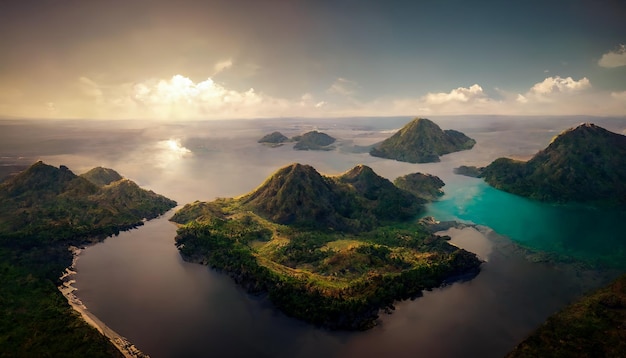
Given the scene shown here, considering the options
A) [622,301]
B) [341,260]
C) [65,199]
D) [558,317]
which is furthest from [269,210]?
[622,301]

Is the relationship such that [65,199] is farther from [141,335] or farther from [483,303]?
[483,303]

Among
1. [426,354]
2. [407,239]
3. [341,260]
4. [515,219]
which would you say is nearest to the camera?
[426,354]

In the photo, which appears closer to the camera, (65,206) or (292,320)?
(292,320)

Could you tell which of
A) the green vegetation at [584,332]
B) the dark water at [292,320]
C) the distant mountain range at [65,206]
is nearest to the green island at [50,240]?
the distant mountain range at [65,206]

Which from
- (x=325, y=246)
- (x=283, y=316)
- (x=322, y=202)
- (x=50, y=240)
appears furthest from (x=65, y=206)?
(x=283, y=316)

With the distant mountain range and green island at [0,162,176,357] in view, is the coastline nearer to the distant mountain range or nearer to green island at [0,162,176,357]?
green island at [0,162,176,357]

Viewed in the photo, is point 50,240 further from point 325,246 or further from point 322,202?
point 322,202

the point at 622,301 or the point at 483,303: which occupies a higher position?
the point at 622,301
